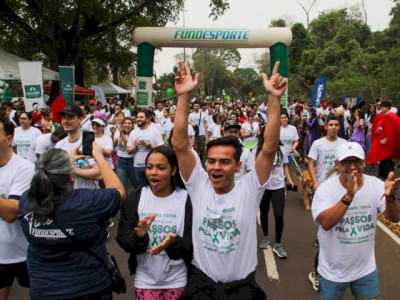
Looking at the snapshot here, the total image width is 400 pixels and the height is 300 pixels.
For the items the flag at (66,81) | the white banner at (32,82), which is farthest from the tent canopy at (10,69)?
the white banner at (32,82)

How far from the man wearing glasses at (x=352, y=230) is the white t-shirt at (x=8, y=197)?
6.99ft

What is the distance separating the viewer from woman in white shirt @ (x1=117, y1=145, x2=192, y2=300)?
8.46 ft

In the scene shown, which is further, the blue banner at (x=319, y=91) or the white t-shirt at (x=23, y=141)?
the blue banner at (x=319, y=91)

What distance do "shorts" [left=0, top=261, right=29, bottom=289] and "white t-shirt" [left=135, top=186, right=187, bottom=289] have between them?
0.96 m

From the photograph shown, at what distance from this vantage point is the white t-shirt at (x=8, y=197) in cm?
288

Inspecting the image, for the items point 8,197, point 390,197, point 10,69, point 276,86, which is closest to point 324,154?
point 390,197

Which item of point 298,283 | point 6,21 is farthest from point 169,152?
point 6,21

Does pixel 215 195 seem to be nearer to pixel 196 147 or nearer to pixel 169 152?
pixel 169 152

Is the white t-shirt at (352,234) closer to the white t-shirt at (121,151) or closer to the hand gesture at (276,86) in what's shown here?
the hand gesture at (276,86)

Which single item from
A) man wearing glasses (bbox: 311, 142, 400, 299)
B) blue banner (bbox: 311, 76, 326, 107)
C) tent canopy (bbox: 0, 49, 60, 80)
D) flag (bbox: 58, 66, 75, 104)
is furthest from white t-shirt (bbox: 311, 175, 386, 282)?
tent canopy (bbox: 0, 49, 60, 80)

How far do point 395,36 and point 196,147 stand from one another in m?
21.7

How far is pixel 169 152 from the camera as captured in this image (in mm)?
2855

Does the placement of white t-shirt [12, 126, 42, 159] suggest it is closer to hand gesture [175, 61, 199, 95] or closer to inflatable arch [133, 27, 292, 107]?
hand gesture [175, 61, 199, 95]

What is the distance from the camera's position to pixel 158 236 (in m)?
2.68
